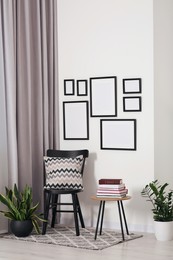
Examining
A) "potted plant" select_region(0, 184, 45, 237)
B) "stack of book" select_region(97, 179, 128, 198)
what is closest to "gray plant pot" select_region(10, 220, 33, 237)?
"potted plant" select_region(0, 184, 45, 237)

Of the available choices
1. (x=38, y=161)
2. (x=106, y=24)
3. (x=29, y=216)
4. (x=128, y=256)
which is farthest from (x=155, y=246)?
(x=106, y=24)

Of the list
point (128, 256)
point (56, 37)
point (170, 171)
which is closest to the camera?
point (128, 256)

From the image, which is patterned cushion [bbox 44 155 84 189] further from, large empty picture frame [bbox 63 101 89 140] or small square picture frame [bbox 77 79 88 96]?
small square picture frame [bbox 77 79 88 96]

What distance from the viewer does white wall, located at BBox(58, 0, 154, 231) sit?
614 cm

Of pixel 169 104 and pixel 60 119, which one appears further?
pixel 60 119

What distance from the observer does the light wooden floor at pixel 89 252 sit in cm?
505

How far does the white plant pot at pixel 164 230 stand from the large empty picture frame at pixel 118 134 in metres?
0.90

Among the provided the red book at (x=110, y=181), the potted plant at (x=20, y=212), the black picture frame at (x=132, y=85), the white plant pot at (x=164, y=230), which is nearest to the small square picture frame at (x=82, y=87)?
the black picture frame at (x=132, y=85)

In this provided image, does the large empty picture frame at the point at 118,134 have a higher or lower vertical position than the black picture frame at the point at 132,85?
lower

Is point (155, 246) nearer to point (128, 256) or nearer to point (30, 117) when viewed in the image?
point (128, 256)

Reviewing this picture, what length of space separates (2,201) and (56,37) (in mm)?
1974

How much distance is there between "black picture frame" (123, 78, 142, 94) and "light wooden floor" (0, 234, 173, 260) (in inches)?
60.4

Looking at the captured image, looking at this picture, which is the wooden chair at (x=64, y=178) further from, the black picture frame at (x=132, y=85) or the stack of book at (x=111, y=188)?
the black picture frame at (x=132, y=85)

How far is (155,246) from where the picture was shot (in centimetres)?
547
